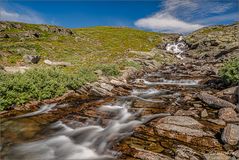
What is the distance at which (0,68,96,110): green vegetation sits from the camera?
1928 cm

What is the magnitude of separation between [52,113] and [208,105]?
11.2 metres

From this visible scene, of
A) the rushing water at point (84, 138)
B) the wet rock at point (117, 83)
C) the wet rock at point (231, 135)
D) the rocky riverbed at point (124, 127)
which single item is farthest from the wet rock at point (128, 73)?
the wet rock at point (231, 135)

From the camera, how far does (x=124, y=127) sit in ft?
51.6

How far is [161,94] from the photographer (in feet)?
78.5

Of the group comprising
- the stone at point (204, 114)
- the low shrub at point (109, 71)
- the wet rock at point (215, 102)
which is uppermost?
the low shrub at point (109, 71)

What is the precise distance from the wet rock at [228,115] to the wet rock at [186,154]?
16.4ft

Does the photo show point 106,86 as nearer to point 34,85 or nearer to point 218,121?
point 34,85

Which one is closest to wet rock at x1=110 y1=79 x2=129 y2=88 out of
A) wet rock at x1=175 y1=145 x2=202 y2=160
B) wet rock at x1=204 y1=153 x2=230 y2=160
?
wet rock at x1=175 y1=145 x2=202 y2=160

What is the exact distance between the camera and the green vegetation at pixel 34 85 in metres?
19.3

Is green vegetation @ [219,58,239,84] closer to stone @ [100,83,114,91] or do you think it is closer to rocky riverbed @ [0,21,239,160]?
rocky riverbed @ [0,21,239,160]

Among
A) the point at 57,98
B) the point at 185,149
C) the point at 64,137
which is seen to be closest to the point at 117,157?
the point at 185,149

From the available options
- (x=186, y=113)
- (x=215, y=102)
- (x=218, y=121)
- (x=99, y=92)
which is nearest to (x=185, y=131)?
(x=218, y=121)

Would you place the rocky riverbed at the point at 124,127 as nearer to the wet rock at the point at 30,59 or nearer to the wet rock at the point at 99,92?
the wet rock at the point at 99,92

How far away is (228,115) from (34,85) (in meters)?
14.4
